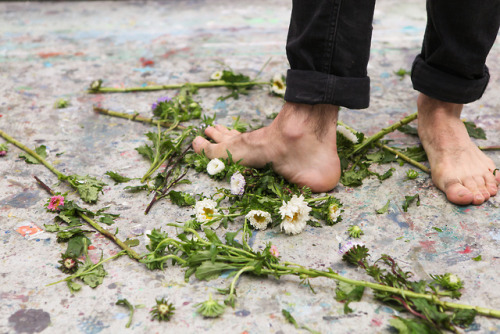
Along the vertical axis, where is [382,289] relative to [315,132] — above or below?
below

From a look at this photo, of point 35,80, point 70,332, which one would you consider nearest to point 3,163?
point 35,80

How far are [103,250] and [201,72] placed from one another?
149 cm

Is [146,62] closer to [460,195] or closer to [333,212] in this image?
[333,212]

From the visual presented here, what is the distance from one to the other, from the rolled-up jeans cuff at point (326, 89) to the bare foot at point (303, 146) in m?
0.07

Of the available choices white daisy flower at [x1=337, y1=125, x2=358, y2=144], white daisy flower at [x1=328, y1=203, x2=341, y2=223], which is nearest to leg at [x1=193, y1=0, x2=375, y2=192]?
white daisy flower at [x1=328, y1=203, x2=341, y2=223]

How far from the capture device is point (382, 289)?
122 cm

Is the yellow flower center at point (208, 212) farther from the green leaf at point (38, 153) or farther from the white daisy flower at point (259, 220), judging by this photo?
the green leaf at point (38, 153)

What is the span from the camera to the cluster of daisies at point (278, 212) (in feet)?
4.77

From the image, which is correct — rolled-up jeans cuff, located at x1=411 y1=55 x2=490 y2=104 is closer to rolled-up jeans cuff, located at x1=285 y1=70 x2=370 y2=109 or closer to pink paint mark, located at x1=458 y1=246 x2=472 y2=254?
rolled-up jeans cuff, located at x1=285 y1=70 x2=370 y2=109

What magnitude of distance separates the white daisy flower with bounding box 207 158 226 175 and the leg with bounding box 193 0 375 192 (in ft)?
0.24

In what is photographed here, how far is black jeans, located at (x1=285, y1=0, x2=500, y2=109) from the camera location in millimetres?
1427

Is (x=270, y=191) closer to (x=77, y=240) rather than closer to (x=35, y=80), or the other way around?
(x=77, y=240)

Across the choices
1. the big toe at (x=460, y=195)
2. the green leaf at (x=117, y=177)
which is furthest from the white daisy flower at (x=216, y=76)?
the big toe at (x=460, y=195)

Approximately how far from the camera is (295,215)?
1471 mm
